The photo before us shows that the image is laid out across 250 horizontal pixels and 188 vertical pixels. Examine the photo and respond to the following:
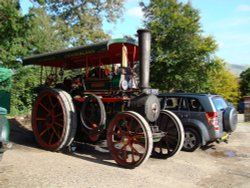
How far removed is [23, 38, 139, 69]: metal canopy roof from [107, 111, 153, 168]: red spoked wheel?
5.40 ft

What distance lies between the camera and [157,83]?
21219 mm

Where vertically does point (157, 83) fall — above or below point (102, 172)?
above

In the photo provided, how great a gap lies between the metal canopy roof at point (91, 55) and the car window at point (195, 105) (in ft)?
6.35

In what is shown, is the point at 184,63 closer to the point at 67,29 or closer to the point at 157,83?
the point at 157,83

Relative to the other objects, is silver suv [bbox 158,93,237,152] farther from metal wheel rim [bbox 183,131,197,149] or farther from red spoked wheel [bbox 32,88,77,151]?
red spoked wheel [bbox 32,88,77,151]

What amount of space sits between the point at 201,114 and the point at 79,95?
10.8ft

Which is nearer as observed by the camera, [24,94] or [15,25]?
[15,25]

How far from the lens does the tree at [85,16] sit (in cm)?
2573

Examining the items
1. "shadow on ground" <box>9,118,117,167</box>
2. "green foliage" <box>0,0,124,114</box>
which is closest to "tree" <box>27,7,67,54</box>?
"green foliage" <box>0,0,124,114</box>

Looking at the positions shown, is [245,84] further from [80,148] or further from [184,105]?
[80,148]

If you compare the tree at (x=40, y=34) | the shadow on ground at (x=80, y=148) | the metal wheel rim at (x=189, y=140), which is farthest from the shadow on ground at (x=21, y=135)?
the metal wheel rim at (x=189, y=140)

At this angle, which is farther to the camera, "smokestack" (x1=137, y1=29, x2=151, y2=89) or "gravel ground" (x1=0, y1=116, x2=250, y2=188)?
"smokestack" (x1=137, y1=29, x2=151, y2=89)

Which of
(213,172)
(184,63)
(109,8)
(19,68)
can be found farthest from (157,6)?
(213,172)

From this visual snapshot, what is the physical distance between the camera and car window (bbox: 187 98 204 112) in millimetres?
9338
